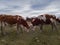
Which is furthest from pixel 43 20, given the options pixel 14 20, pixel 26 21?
pixel 14 20

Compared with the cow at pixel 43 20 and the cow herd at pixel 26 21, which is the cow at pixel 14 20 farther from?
the cow at pixel 43 20

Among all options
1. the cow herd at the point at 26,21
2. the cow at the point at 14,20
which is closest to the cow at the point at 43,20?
the cow herd at the point at 26,21

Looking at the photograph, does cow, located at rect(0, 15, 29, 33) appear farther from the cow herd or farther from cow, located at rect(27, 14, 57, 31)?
cow, located at rect(27, 14, 57, 31)

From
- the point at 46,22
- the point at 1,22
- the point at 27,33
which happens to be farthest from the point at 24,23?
the point at 46,22

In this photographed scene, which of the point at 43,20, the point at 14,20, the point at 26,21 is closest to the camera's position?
the point at 26,21

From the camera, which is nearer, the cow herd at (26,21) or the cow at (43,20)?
the cow herd at (26,21)

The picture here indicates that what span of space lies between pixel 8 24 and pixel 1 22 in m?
0.55

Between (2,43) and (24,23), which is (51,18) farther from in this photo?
(2,43)

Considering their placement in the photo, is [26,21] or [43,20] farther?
[43,20]

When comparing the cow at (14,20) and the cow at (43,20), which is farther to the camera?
the cow at (43,20)

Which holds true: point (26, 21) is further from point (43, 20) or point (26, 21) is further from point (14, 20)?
point (43, 20)

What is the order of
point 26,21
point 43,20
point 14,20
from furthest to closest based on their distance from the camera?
1. point 43,20
2. point 14,20
3. point 26,21

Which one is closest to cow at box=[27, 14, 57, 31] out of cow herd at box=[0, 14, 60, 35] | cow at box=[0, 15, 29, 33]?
cow herd at box=[0, 14, 60, 35]

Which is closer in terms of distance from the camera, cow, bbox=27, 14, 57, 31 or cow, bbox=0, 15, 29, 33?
cow, bbox=0, 15, 29, 33
